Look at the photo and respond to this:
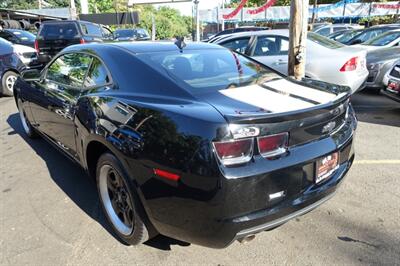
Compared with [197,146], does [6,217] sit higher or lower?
lower

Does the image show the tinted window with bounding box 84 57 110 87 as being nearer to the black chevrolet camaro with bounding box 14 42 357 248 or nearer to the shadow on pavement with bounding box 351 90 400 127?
the black chevrolet camaro with bounding box 14 42 357 248

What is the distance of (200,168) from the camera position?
2.07m

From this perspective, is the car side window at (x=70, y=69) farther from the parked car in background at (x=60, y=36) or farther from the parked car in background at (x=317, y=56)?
the parked car in background at (x=60, y=36)

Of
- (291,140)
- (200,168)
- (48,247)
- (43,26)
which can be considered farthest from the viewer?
(43,26)

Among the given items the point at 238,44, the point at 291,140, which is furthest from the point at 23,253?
the point at 238,44

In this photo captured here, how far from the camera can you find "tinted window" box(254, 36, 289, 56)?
6965 millimetres

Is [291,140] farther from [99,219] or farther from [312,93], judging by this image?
[99,219]

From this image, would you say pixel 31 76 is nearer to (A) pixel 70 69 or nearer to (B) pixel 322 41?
(A) pixel 70 69

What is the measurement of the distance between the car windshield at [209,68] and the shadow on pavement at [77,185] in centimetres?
126

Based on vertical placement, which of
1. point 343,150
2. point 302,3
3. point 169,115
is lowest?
point 343,150

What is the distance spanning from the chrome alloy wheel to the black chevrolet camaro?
0.04ft

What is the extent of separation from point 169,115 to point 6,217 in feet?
6.82

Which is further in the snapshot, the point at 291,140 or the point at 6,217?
the point at 6,217

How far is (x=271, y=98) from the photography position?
8.31 ft
